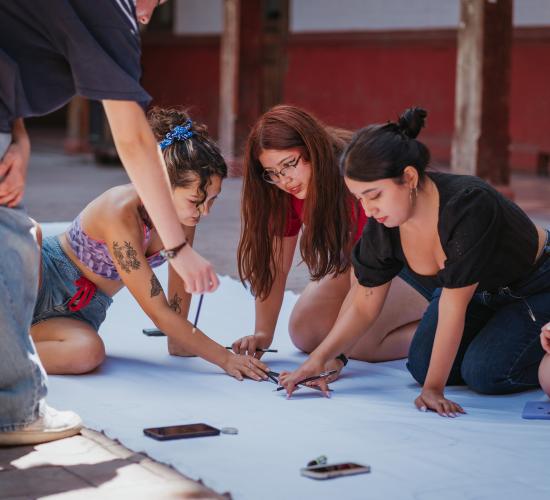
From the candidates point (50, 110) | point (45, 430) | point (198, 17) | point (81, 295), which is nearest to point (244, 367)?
point (81, 295)

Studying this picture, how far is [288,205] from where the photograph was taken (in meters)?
3.60

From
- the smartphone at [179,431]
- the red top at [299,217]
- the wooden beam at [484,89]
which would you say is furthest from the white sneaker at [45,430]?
the wooden beam at [484,89]

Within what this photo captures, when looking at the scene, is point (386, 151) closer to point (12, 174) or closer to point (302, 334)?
point (12, 174)

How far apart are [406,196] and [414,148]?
0.12 meters

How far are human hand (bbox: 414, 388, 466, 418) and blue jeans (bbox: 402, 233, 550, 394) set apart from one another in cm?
22

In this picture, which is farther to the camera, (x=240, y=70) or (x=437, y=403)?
(x=240, y=70)

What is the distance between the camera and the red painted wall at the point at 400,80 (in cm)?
1032

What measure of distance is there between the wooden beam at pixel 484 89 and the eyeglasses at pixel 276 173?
4498 millimetres

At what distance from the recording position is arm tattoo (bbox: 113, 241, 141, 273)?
3293 mm

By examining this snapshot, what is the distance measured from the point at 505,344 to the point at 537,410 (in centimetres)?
26

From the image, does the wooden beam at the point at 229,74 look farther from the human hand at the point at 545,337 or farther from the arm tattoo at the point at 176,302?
the human hand at the point at 545,337

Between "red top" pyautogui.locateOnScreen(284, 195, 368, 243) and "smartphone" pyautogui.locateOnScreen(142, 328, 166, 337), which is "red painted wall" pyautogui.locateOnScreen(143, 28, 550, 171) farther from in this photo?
"red top" pyautogui.locateOnScreen(284, 195, 368, 243)

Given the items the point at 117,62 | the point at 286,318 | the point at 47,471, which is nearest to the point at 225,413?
the point at 47,471

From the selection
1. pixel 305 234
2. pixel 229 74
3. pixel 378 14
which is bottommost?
pixel 305 234
